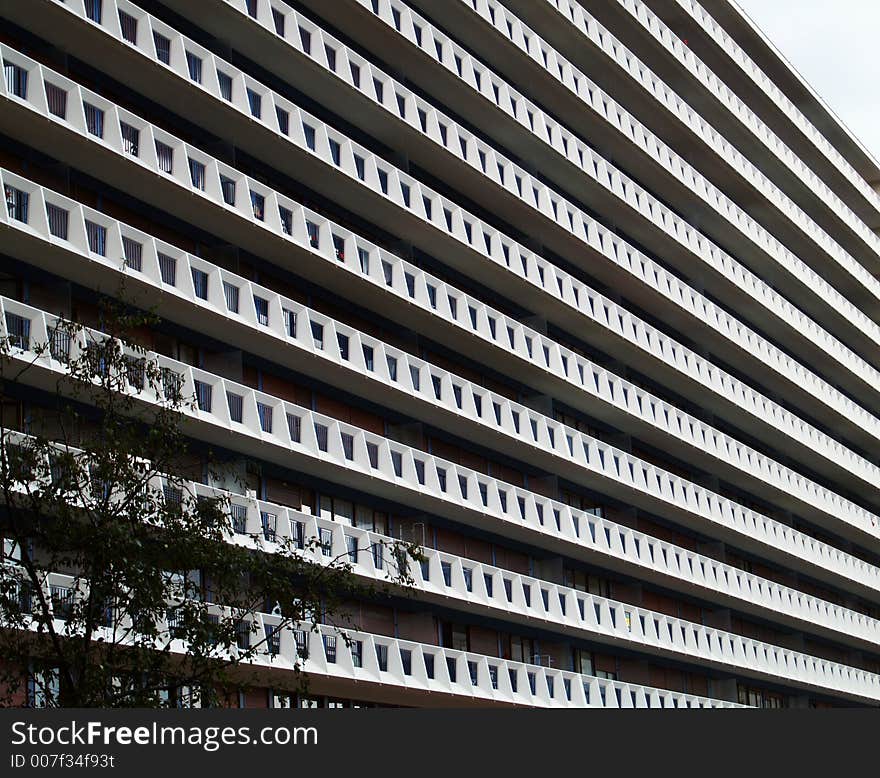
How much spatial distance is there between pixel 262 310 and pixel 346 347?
3.57m

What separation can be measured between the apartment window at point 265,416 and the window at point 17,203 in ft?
26.2

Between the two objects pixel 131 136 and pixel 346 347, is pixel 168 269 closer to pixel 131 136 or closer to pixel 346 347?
pixel 131 136

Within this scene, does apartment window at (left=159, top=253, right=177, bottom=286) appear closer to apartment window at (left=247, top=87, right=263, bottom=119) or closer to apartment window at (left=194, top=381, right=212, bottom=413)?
apartment window at (left=194, top=381, right=212, bottom=413)

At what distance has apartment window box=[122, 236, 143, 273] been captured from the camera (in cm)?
3456

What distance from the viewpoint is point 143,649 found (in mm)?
23188

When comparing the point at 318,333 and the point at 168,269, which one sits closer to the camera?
the point at 168,269

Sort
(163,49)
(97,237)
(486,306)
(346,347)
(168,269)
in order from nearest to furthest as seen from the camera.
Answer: (97,237) → (168,269) → (163,49) → (346,347) → (486,306)

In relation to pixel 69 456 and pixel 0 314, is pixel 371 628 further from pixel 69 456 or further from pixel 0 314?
pixel 69 456

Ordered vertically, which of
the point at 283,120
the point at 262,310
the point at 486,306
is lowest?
the point at 262,310

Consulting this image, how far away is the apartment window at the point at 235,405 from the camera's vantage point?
3703 centimetres

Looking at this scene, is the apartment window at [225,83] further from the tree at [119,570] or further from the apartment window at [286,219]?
the tree at [119,570]

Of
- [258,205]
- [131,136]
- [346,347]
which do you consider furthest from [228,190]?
[346,347]

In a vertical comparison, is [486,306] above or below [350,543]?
above

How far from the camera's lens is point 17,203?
3231 cm
